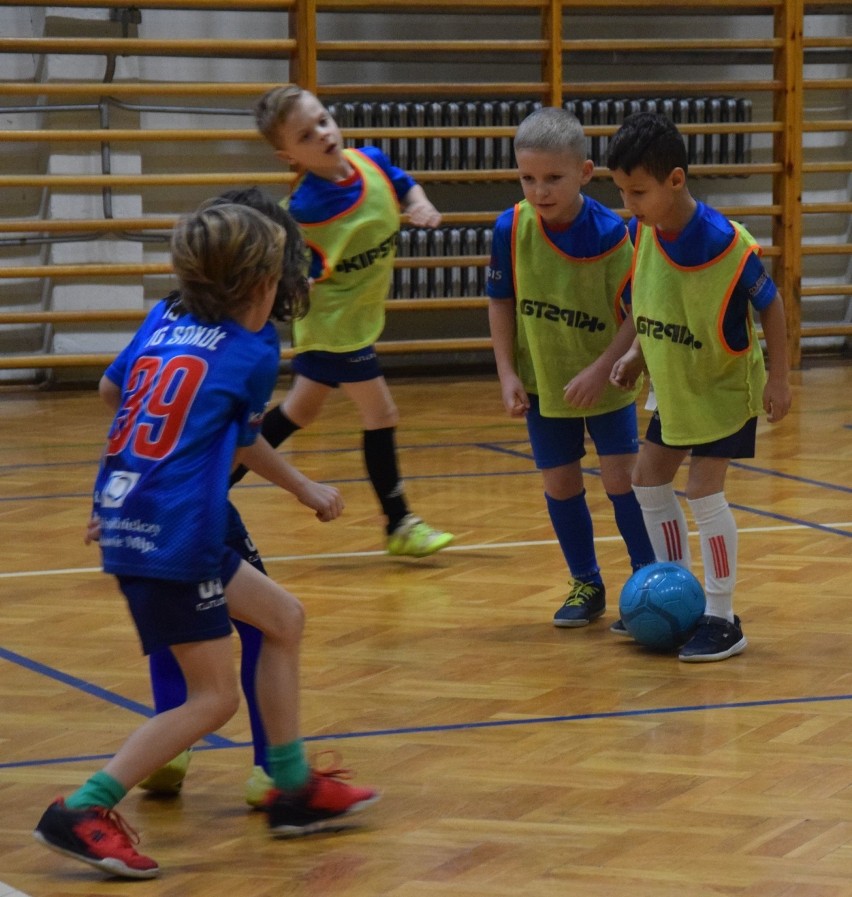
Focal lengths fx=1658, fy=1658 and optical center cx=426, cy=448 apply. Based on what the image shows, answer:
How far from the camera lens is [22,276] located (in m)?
7.57

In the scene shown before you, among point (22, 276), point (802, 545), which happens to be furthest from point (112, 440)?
point (22, 276)

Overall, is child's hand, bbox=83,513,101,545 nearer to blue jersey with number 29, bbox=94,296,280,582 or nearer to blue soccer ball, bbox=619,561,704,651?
blue jersey with number 29, bbox=94,296,280,582

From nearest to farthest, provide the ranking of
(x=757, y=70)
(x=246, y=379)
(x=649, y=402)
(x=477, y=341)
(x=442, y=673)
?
1. (x=246, y=379)
2. (x=442, y=673)
3. (x=649, y=402)
4. (x=477, y=341)
5. (x=757, y=70)

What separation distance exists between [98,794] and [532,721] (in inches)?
36.1

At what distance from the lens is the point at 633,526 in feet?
11.9

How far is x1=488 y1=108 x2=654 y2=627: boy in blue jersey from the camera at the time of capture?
3.54 meters

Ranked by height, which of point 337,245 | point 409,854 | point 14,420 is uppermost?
point 337,245

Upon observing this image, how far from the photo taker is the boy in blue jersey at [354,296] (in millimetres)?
4312

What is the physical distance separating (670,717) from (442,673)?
0.51 m

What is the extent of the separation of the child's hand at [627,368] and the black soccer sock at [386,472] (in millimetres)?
1078

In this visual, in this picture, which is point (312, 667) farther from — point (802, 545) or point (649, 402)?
point (649, 402)

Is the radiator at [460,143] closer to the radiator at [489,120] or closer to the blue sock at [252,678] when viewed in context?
the radiator at [489,120]

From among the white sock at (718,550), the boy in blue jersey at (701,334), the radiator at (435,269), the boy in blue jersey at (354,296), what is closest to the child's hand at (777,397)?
the boy in blue jersey at (701,334)

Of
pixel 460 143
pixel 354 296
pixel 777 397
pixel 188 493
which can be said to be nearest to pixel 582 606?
pixel 777 397
